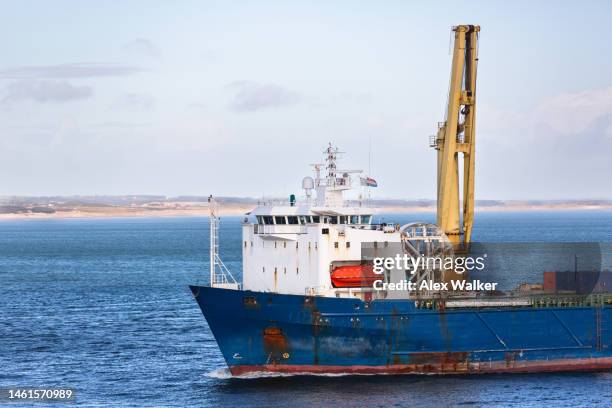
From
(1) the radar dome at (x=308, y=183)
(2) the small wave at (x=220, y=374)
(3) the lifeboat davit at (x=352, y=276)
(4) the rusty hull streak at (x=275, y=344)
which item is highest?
(1) the radar dome at (x=308, y=183)

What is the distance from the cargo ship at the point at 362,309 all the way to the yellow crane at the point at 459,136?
4764mm

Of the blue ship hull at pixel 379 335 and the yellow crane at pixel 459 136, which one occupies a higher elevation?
the yellow crane at pixel 459 136

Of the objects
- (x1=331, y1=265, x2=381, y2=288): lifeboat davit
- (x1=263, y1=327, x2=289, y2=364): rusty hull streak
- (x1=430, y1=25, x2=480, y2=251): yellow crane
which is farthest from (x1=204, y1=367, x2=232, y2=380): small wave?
(x1=430, y1=25, x2=480, y2=251): yellow crane

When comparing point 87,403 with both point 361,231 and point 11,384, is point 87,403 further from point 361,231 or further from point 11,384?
point 361,231

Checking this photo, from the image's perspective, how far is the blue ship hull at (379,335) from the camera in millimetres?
40000

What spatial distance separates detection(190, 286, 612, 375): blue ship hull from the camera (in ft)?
131

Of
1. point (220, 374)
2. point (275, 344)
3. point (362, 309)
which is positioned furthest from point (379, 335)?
point (220, 374)

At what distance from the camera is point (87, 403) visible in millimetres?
36906

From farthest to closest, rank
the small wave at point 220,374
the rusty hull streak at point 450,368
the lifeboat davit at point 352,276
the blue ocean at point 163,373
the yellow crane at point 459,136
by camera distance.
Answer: the yellow crane at point 459,136, the small wave at point 220,374, the lifeboat davit at point 352,276, the rusty hull streak at point 450,368, the blue ocean at point 163,373

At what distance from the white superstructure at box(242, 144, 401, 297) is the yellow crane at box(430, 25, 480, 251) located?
257 inches

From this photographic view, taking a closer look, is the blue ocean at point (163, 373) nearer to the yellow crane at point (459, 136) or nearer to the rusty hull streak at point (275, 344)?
the rusty hull streak at point (275, 344)

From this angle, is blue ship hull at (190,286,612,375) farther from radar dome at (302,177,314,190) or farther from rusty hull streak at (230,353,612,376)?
radar dome at (302,177,314,190)

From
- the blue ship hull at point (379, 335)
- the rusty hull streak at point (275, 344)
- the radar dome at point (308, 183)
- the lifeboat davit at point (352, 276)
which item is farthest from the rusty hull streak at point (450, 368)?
the radar dome at point (308, 183)

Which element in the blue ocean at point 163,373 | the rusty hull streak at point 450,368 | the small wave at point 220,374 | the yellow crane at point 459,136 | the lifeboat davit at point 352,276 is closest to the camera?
the blue ocean at point 163,373
